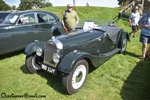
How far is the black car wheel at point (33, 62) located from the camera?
15.6ft

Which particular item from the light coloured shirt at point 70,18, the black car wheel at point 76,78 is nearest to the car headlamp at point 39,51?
the black car wheel at point 76,78

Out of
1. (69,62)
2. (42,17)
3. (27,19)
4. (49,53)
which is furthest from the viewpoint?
(42,17)

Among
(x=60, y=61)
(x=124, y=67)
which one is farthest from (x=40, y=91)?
(x=124, y=67)

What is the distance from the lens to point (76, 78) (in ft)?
13.1

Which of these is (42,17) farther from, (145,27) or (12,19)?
(145,27)

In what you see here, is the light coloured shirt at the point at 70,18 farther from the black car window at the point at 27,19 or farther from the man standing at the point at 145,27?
the man standing at the point at 145,27

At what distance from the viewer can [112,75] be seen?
5000mm

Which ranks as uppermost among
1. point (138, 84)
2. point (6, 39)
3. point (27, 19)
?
point (27, 19)

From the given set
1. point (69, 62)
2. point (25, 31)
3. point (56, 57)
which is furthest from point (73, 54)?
point (25, 31)

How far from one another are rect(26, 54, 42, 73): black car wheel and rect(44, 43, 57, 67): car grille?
535 millimetres

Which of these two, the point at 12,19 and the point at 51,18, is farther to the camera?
the point at 51,18

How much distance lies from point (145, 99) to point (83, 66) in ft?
5.21

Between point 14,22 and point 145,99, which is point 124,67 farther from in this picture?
point 14,22

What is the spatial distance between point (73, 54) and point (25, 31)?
3.21 meters
